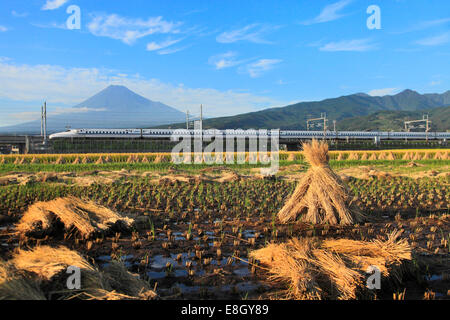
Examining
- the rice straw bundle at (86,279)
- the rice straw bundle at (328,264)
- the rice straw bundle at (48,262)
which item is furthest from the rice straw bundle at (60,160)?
the rice straw bundle at (328,264)

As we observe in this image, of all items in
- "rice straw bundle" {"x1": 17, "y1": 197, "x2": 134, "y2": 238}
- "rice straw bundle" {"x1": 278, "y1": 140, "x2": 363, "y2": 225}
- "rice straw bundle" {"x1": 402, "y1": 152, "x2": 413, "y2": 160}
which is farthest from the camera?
"rice straw bundle" {"x1": 402, "y1": 152, "x2": 413, "y2": 160}

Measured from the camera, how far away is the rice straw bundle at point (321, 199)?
741cm

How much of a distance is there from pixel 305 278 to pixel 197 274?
56.9 inches

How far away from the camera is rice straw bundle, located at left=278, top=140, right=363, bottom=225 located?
7.41 meters

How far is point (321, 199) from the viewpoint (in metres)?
7.46

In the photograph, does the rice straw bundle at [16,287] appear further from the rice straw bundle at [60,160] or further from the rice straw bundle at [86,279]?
the rice straw bundle at [60,160]

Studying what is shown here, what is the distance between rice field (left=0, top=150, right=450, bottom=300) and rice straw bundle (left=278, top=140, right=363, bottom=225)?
7 centimetres

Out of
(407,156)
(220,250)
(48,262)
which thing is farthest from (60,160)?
(407,156)

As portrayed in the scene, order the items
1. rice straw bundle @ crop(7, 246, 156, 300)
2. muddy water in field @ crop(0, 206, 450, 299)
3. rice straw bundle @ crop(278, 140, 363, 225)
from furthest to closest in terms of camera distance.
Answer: rice straw bundle @ crop(278, 140, 363, 225) → muddy water in field @ crop(0, 206, 450, 299) → rice straw bundle @ crop(7, 246, 156, 300)

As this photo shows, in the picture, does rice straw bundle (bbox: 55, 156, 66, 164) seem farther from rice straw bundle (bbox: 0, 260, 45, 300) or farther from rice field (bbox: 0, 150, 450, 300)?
rice straw bundle (bbox: 0, 260, 45, 300)

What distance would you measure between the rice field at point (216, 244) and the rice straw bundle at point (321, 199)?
2.7 inches

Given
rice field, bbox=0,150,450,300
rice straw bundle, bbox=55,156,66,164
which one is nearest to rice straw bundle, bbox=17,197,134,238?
rice field, bbox=0,150,450,300
